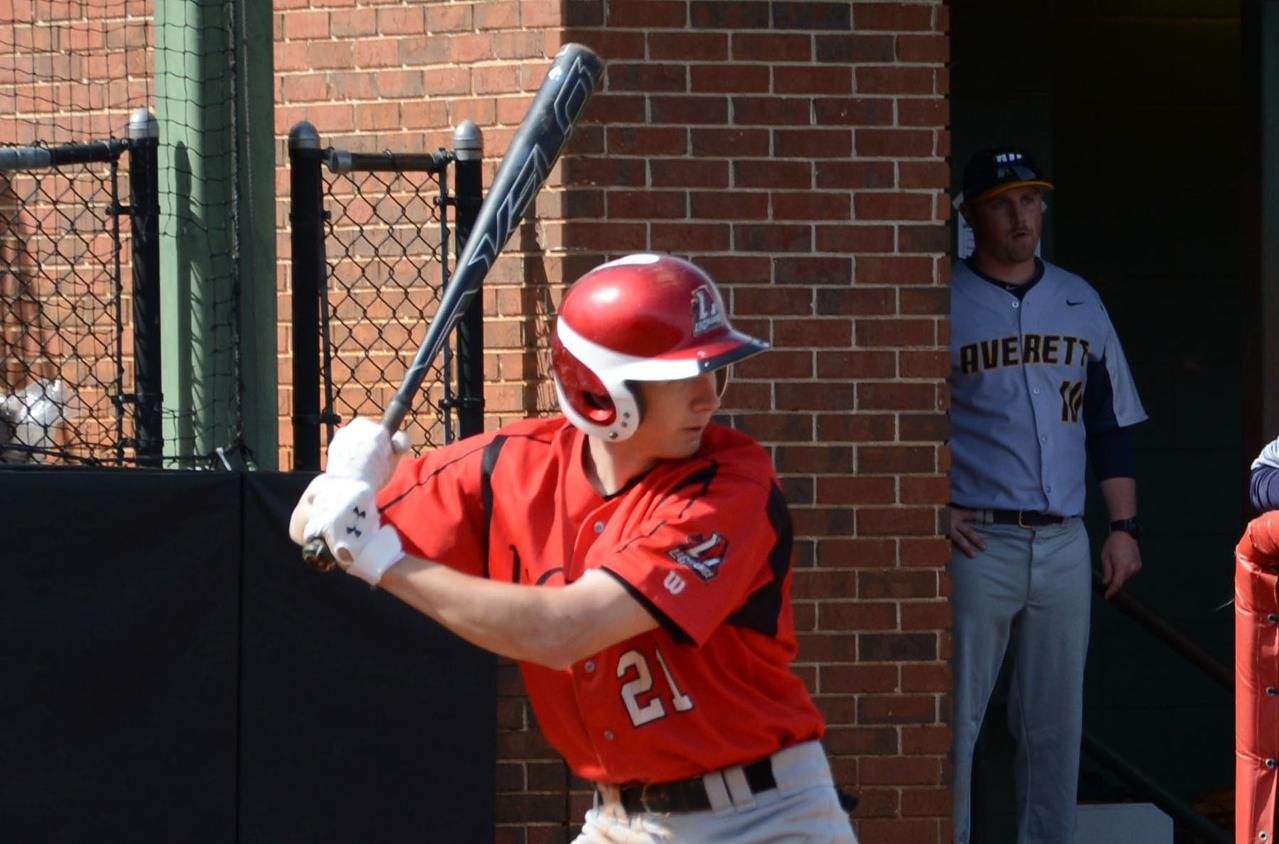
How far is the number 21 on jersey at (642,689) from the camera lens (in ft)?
9.89

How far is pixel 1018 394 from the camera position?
221 inches

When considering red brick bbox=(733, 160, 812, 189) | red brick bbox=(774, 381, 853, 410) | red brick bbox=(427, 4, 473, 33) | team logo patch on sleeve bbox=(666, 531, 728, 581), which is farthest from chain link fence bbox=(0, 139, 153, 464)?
team logo patch on sleeve bbox=(666, 531, 728, 581)

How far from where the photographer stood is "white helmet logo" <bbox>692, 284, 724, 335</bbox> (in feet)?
9.88

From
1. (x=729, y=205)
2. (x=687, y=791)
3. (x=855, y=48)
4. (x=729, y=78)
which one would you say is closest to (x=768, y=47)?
(x=729, y=78)

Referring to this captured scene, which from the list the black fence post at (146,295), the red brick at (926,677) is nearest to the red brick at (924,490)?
the red brick at (926,677)

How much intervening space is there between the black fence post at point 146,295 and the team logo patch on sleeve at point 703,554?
95.2 inches

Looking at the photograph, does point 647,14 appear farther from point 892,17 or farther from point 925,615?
point 925,615

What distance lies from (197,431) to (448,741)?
42.1 inches

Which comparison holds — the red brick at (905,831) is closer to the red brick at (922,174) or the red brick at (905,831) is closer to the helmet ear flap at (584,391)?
the red brick at (922,174)

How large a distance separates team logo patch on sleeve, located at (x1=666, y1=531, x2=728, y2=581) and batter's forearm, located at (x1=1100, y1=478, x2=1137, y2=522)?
3103 millimetres

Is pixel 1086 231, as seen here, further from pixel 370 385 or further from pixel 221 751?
pixel 221 751

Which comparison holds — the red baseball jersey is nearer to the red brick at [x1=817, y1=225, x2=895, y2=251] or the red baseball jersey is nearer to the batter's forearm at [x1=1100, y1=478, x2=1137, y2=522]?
the red brick at [x1=817, y1=225, x2=895, y2=251]

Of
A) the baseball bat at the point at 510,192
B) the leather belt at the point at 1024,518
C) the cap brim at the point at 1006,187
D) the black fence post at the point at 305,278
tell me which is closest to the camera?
the baseball bat at the point at 510,192

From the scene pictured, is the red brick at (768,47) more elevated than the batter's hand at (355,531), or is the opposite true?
the red brick at (768,47)
